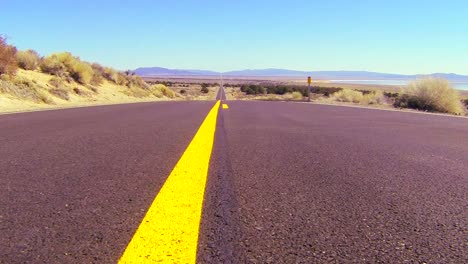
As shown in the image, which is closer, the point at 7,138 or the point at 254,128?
the point at 7,138

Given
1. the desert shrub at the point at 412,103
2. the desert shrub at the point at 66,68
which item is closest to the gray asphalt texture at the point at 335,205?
the desert shrub at the point at 412,103

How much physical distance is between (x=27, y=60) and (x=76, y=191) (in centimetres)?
2449

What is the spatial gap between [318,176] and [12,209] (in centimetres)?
257

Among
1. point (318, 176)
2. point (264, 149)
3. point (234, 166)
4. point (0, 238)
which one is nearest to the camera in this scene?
point (0, 238)

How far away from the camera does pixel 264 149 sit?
579 cm

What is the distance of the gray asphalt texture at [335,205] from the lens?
2311 millimetres

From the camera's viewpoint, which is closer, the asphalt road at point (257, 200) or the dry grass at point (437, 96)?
the asphalt road at point (257, 200)

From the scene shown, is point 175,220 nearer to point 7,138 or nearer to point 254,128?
point 7,138

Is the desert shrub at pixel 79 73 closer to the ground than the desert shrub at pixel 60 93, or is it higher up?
higher up

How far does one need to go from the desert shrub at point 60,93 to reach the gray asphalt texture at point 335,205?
16.9m

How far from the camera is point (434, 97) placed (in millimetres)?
23938

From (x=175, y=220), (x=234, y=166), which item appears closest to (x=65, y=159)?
(x=234, y=166)

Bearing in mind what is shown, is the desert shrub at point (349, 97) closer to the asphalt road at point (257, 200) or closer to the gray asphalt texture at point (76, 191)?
the asphalt road at point (257, 200)

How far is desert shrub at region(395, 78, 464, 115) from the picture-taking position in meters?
23.7
